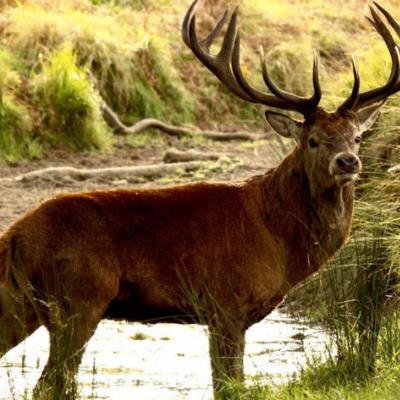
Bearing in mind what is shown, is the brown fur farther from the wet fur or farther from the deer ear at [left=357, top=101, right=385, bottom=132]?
the deer ear at [left=357, top=101, right=385, bottom=132]

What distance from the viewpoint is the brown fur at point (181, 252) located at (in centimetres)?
747

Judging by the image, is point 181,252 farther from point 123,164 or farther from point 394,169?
point 123,164

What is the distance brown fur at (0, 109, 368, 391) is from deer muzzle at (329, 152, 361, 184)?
0.16 metres

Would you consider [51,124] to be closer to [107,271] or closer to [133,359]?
[133,359]

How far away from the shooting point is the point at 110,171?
15844 mm

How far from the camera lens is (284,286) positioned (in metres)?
8.02

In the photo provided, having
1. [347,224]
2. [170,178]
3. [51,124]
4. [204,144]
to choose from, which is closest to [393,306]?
[347,224]

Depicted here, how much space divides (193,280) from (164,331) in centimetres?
252

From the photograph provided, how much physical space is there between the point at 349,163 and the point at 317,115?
564 mm

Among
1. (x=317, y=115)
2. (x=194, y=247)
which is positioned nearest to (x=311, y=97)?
(x=317, y=115)

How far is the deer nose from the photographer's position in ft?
25.5

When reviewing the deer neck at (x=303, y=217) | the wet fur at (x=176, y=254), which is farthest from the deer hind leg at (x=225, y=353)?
the deer neck at (x=303, y=217)

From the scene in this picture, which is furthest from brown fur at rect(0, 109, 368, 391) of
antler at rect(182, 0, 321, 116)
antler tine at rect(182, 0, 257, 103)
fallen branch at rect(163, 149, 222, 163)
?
fallen branch at rect(163, 149, 222, 163)

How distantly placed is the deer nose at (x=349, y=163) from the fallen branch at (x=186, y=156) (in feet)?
30.9
